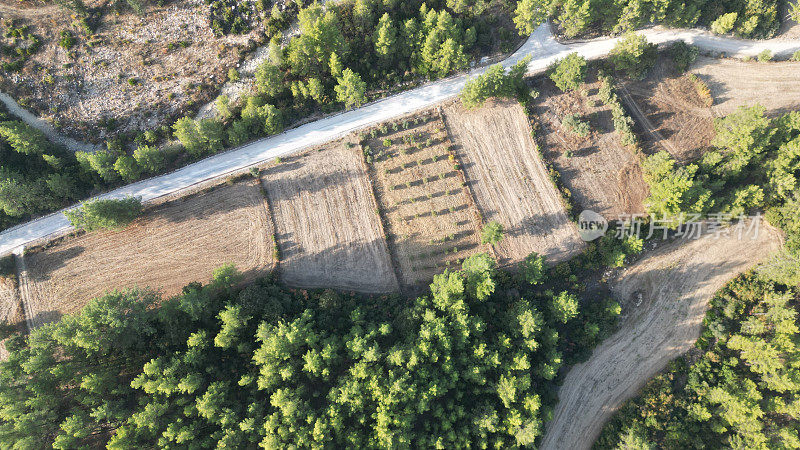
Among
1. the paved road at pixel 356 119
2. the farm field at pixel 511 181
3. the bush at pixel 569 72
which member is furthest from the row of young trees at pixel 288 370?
the bush at pixel 569 72

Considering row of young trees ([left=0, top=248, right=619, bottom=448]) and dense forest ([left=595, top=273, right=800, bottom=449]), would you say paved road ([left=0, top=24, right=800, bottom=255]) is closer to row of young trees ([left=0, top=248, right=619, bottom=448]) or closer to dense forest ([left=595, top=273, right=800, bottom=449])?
row of young trees ([left=0, top=248, right=619, bottom=448])

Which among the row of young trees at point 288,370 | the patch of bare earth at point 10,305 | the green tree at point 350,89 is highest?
the green tree at point 350,89

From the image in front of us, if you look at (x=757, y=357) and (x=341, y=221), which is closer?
(x=757, y=357)

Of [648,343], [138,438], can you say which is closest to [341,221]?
[138,438]

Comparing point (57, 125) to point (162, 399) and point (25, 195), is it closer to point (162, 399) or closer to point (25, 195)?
point (25, 195)

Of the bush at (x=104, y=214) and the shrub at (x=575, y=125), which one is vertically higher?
the bush at (x=104, y=214)

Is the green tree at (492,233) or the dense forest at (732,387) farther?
the green tree at (492,233)

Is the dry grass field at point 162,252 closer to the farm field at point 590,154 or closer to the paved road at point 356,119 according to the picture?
the paved road at point 356,119
